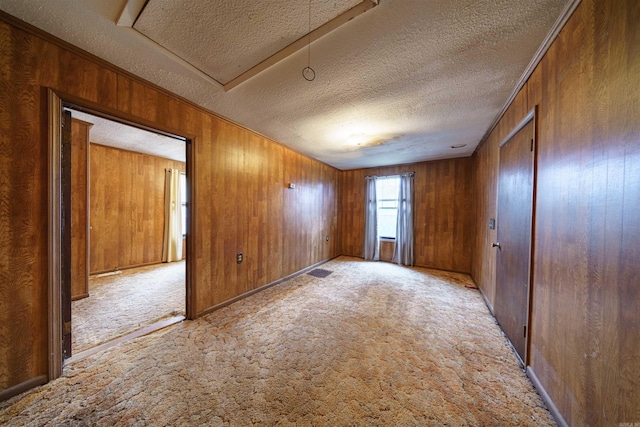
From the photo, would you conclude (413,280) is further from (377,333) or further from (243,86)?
(243,86)

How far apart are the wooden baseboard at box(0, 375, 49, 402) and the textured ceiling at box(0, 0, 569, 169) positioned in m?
2.31

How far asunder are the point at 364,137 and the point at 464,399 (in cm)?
291

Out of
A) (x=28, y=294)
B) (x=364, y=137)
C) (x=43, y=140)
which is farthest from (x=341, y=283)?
(x=43, y=140)

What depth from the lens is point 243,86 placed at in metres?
1.86

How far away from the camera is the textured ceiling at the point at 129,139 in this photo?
284cm

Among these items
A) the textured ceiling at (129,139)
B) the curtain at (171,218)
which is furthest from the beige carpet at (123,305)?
the textured ceiling at (129,139)

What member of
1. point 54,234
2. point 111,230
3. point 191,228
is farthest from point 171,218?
point 54,234

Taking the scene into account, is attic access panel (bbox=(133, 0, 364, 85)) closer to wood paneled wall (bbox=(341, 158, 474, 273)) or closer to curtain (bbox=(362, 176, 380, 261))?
curtain (bbox=(362, 176, 380, 261))

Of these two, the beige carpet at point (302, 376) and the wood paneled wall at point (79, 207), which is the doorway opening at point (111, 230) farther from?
the beige carpet at point (302, 376)

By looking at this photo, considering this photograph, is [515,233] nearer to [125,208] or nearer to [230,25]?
[230,25]

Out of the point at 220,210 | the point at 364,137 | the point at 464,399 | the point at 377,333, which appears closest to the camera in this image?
the point at 464,399

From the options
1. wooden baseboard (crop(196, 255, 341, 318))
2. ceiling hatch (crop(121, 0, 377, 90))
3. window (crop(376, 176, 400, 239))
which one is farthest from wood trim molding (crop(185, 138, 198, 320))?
window (crop(376, 176, 400, 239))

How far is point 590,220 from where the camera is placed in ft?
3.19

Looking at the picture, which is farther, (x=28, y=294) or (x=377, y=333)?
(x=377, y=333)
